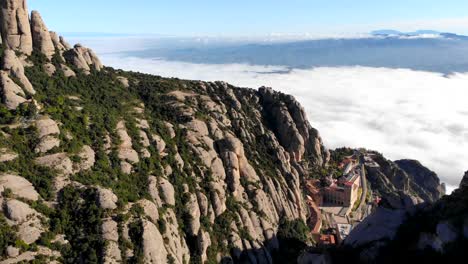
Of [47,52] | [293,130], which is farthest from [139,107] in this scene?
[293,130]

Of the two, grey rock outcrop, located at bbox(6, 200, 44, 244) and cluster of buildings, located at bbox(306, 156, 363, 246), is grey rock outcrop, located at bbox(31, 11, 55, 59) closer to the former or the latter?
grey rock outcrop, located at bbox(6, 200, 44, 244)

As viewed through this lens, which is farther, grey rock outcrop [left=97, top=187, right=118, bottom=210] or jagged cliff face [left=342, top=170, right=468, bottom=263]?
grey rock outcrop [left=97, top=187, right=118, bottom=210]

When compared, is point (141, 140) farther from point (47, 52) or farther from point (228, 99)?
point (228, 99)

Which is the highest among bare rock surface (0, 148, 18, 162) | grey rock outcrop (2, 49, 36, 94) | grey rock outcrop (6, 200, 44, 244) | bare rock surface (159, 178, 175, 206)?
grey rock outcrop (2, 49, 36, 94)

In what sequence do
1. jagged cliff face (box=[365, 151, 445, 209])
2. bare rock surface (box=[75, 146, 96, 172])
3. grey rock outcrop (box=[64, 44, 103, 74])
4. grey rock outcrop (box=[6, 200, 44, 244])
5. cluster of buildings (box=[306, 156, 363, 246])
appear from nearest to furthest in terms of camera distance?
grey rock outcrop (box=[6, 200, 44, 244]) < bare rock surface (box=[75, 146, 96, 172]) < grey rock outcrop (box=[64, 44, 103, 74]) < cluster of buildings (box=[306, 156, 363, 246]) < jagged cliff face (box=[365, 151, 445, 209])

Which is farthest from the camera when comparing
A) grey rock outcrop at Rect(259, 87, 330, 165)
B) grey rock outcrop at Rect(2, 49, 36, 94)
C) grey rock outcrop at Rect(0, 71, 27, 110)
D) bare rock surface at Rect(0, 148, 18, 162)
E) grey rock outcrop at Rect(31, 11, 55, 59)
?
grey rock outcrop at Rect(259, 87, 330, 165)

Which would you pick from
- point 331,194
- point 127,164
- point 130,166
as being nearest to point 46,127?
point 127,164

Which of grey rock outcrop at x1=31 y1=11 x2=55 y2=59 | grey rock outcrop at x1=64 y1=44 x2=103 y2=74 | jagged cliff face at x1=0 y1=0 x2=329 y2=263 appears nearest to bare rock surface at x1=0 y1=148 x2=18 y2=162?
jagged cliff face at x1=0 y1=0 x2=329 y2=263

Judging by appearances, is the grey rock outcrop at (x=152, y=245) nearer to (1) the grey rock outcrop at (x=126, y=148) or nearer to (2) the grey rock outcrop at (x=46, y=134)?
(1) the grey rock outcrop at (x=126, y=148)
